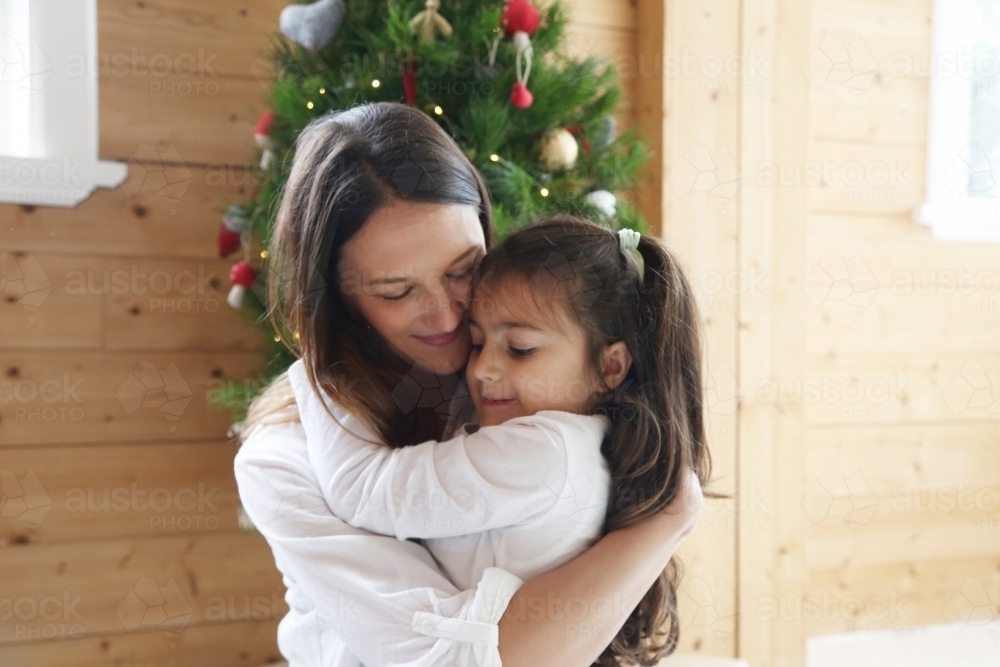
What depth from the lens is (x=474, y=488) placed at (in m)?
0.88

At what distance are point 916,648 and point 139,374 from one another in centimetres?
198

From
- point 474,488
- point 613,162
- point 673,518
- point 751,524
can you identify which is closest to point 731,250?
point 613,162

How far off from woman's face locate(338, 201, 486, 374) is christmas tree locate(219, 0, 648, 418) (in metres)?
0.22

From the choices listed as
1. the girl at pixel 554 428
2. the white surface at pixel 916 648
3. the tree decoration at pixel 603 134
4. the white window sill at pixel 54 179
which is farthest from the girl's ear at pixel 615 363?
the white surface at pixel 916 648

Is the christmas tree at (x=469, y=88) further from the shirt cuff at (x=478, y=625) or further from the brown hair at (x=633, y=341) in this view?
the shirt cuff at (x=478, y=625)

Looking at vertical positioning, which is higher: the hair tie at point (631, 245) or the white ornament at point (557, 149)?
the white ornament at point (557, 149)

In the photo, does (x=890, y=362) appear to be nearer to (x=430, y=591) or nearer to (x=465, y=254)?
(x=465, y=254)

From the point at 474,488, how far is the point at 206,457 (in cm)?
97

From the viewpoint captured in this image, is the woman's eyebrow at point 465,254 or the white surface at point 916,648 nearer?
the woman's eyebrow at point 465,254

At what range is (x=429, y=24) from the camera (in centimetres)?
128

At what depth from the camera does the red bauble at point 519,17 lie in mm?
1309

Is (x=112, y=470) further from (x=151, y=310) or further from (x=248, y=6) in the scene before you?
(x=248, y=6)

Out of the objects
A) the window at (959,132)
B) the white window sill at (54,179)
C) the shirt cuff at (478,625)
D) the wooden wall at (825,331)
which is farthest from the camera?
the window at (959,132)

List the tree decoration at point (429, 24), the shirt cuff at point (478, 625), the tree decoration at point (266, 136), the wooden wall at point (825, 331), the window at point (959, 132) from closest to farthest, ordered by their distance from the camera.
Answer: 1. the shirt cuff at point (478, 625)
2. the tree decoration at point (429, 24)
3. the tree decoration at point (266, 136)
4. the wooden wall at point (825, 331)
5. the window at point (959, 132)
